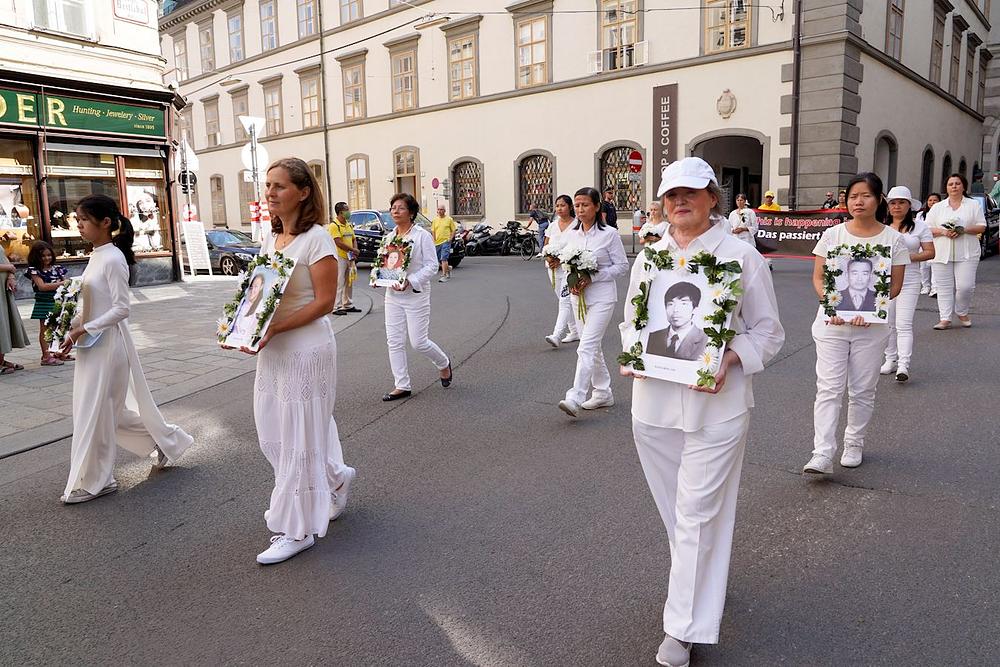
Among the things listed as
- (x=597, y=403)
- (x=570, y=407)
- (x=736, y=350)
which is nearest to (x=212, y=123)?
(x=597, y=403)

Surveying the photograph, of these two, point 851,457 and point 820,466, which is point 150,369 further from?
point 851,457

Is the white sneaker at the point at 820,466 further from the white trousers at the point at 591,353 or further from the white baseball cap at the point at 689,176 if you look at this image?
the white baseball cap at the point at 689,176

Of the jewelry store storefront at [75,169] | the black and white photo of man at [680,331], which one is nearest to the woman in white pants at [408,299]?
the black and white photo of man at [680,331]

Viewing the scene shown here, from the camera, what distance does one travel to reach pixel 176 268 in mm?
17188

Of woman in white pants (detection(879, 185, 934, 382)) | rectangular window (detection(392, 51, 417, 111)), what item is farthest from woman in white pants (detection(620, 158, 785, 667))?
rectangular window (detection(392, 51, 417, 111))

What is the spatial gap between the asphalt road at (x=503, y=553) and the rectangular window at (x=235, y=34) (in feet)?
121

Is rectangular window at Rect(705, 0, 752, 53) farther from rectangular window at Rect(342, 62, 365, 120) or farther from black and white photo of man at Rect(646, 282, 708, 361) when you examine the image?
black and white photo of man at Rect(646, 282, 708, 361)

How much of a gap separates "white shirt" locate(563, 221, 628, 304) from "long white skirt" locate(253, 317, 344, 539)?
287 centimetres

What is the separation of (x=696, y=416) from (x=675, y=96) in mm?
22588

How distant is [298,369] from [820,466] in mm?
3085

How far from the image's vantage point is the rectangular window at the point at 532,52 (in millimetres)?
26297

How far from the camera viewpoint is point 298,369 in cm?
357

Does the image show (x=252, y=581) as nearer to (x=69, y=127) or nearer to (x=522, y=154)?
(x=69, y=127)

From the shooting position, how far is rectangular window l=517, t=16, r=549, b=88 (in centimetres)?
2630
